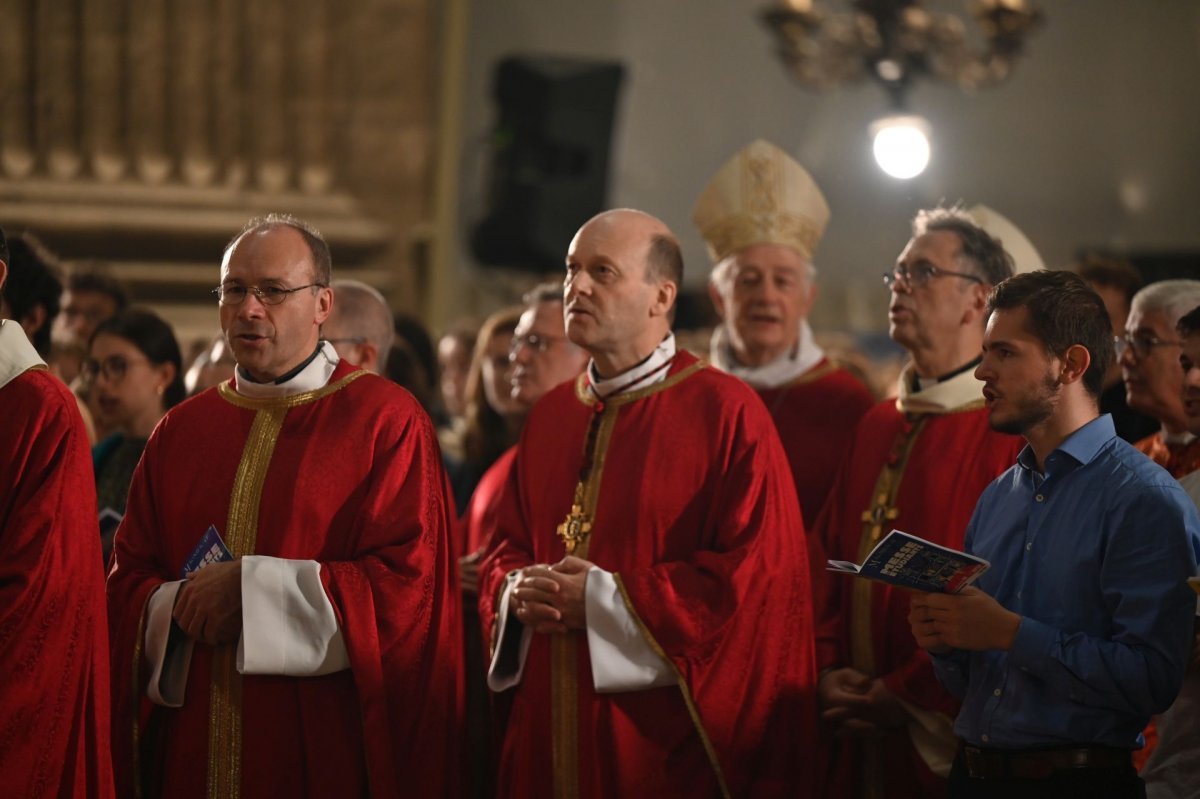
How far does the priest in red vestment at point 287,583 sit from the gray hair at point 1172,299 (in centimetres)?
190

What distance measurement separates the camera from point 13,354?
3201mm

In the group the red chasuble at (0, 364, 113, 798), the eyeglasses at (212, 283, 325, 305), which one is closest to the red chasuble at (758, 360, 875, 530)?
the eyeglasses at (212, 283, 325, 305)

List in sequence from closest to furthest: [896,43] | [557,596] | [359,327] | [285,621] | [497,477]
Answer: [285,621] < [557,596] < [497,477] < [359,327] < [896,43]

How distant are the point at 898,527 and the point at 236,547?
1667mm

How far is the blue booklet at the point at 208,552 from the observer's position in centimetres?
342

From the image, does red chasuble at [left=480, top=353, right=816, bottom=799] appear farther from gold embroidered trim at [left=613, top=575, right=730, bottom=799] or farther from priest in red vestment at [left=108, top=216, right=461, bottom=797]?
priest in red vestment at [left=108, top=216, right=461, bottom=797]

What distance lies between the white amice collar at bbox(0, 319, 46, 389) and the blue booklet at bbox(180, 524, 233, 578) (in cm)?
53

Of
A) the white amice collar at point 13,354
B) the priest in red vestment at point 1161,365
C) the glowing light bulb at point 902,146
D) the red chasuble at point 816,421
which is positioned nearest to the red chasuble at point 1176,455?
the priest in red vestment at point 1161,365

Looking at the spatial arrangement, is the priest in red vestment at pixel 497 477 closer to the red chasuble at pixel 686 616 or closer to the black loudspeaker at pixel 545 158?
the red chasuble at pixel 686 616

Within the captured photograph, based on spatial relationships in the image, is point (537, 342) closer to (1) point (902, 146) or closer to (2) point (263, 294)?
(2) point (263, 294)

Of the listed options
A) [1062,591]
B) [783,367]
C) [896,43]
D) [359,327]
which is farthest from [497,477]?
[896,43]

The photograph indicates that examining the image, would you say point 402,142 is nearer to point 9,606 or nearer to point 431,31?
point 431,31

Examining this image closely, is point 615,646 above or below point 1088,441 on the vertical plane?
below

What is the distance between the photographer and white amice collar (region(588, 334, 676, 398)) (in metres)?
3.84
